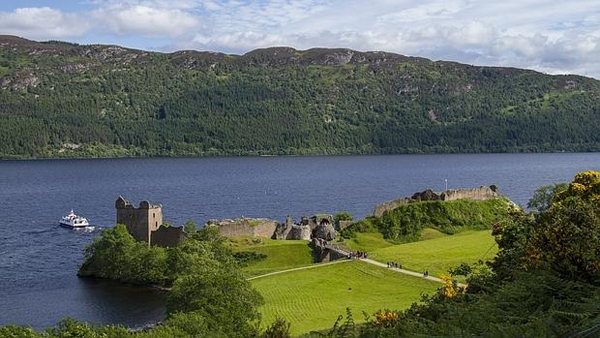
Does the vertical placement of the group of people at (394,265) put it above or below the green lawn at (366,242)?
above

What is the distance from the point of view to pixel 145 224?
75.2 metres

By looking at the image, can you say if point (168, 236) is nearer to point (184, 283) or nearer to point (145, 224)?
point (145, 224)

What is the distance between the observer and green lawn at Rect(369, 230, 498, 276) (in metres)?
51.6

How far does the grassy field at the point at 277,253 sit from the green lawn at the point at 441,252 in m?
6.55

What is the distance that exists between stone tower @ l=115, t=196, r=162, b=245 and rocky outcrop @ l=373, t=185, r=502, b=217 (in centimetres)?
2296

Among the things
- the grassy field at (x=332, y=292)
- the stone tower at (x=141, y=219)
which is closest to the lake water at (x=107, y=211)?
the stone tower at (x=141, y=219)

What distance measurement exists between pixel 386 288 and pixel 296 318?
26.4ft

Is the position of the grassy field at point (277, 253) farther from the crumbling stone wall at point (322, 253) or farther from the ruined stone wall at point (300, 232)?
the ruined stone wall at point (300, 232)

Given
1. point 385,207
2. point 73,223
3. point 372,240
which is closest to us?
point 372,240

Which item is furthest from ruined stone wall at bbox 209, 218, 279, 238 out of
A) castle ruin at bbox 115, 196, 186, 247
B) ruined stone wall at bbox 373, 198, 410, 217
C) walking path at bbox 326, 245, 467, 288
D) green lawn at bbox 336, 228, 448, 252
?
walking path at bbox 326, 245, 467, 288

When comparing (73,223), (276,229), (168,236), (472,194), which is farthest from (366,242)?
(73,223)

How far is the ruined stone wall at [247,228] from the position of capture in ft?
233

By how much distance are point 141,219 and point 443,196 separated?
31.6 metres

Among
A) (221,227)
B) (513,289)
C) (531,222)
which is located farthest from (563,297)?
(221,227)
